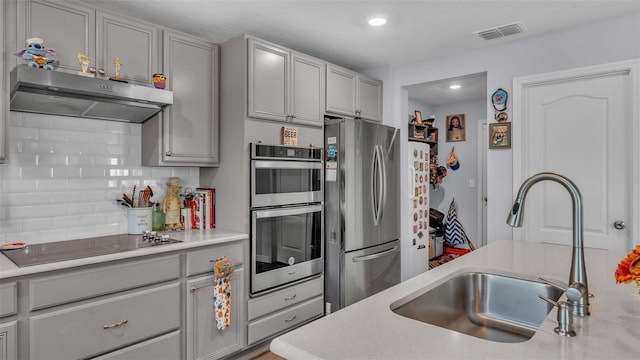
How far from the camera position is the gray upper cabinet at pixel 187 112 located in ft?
8.37

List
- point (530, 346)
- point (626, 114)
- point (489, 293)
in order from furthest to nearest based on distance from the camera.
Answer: point (626, 114)
point (489, 293)
point (530, 346)

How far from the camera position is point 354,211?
3176 mm

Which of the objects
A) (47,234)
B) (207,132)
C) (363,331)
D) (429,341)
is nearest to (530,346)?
(429,341)

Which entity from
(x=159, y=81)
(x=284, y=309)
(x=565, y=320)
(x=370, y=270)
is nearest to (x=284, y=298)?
(x=284, y=309)

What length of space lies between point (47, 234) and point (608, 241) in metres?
3.86

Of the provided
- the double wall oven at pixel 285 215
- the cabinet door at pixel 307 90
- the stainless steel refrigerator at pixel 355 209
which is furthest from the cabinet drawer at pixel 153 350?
the cabinet door at pixel 307 90

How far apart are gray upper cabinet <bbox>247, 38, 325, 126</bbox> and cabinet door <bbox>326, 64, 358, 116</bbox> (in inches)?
4.1

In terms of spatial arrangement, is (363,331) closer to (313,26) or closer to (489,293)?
(489,293)

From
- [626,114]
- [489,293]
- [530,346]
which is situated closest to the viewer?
[530,346]

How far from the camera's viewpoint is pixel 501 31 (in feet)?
9.69

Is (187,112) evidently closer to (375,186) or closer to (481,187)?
(375,186)

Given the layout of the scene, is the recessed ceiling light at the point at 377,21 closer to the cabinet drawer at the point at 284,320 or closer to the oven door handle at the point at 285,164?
the oven door handle at the point at 285,164

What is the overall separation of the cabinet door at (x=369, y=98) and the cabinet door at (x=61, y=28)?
225 cm

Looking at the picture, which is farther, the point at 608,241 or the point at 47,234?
the point at 608,241
